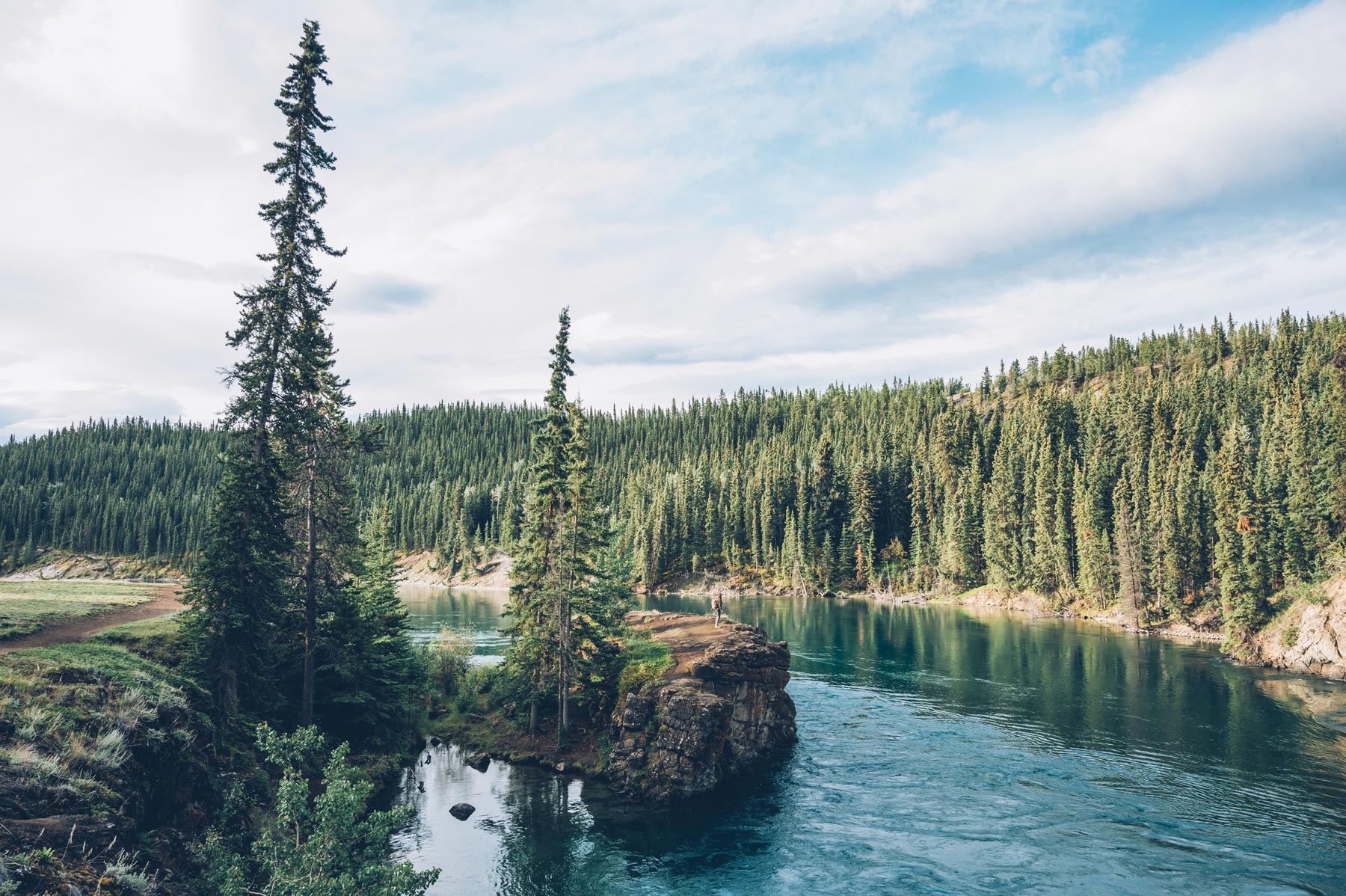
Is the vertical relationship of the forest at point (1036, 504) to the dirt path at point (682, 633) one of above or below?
above

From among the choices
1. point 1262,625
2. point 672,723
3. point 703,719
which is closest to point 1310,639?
point 1262,625

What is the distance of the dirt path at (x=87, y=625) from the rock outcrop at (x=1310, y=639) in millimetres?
83816

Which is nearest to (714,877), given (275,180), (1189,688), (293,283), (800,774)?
(800,774)

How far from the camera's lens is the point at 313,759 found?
103 ft

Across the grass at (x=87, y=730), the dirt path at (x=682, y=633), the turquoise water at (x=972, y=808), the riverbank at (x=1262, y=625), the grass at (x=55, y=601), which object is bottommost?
the turquoise water at (x=972, y=808)

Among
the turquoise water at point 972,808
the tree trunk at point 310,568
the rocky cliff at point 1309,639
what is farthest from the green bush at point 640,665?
the rocky cliff at point 1309,639

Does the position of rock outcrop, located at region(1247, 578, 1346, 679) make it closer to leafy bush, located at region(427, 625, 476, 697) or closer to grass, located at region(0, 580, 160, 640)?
leafy bush, located at region(427, 625, 476, 697)

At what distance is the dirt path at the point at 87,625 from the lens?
24797 millimetres

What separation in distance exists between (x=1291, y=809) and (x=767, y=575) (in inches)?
4784

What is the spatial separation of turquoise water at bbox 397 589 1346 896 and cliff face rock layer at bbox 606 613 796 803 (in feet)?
4.38

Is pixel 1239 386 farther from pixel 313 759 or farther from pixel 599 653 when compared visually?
pixel 313 759

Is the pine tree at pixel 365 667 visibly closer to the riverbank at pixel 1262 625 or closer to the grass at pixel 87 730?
the grass at pixel 87 730

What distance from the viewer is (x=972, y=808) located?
33.0 meters

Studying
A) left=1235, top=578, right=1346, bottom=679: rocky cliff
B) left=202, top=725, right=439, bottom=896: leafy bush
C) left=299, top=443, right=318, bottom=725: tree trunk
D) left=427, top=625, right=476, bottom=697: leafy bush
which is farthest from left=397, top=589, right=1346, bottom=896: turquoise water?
left=202, top=725, right=439, bottom=896: leafy bush
